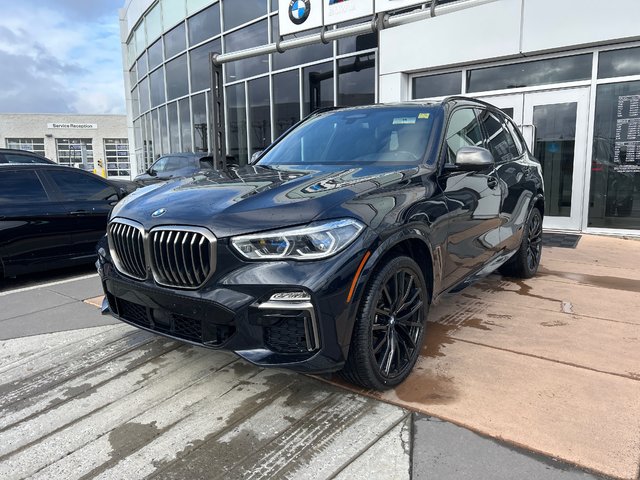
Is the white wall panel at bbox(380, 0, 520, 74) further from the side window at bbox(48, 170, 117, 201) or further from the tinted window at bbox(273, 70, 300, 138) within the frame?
the side window at bbox(48, 170, 117, 201)

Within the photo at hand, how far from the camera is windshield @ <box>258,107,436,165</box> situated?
343cm

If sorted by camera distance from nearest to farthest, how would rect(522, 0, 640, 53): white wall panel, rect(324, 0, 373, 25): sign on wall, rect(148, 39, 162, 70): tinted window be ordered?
rect(522, 0, 640, 53): white wall panel → rect(324, 0, 373, 25): sign on wall → rect(148, 39, 162, 70): tinted window

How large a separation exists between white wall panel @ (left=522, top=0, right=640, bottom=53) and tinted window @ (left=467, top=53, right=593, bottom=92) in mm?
409

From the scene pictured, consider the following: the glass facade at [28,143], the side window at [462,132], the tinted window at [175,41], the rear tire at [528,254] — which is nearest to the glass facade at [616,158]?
the rear tire at [528,254]

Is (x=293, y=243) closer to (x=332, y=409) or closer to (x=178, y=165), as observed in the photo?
(x=332, y=409)

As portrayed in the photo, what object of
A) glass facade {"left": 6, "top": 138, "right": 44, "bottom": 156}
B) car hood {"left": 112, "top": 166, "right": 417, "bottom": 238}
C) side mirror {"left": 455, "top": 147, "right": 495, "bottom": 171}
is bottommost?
car hood {"left": 112, "top": 166, "right": 417, "bottom": 238}

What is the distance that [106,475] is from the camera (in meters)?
2.17

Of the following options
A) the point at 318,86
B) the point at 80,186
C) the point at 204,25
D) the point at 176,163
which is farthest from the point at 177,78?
the point at 80,186

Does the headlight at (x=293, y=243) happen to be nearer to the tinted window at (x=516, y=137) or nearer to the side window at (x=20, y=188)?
the tinted window at (x=516, y=137)

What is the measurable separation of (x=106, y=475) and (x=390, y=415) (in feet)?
4.52

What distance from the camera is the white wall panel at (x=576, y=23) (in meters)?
7.00

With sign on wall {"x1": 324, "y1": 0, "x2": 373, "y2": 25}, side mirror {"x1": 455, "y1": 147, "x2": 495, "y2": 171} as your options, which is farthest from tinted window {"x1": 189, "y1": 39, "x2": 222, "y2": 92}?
side mirror {"x1": 455, "y1": 147, "x2": 495, "y2": 171}

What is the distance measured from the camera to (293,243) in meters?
2.35

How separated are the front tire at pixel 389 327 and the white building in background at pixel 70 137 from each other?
6182 cm
